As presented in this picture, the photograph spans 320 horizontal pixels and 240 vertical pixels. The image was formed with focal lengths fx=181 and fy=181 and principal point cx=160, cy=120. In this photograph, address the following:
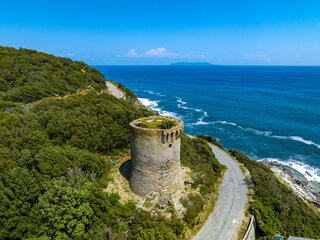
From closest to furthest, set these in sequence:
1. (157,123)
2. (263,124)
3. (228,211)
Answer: (157,123) < (228,211) < (263,124)

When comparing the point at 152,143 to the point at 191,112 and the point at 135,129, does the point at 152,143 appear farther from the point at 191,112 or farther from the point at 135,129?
the point at 191,112

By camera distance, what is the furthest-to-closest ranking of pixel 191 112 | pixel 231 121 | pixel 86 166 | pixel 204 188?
pixel 191 112, pixel 231 121, pixel 204 188, pixel 86 166

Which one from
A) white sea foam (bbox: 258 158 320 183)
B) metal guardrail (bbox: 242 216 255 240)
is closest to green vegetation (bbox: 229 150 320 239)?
metal guardrail (bbox: 242 216 255 240)

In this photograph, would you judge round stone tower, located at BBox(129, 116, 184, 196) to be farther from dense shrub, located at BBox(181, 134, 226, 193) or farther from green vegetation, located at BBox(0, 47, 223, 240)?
dense shrub, located at BBox(181, 134, 226, 193)

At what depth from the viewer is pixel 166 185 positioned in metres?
22.1

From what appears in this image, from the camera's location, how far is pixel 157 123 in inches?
882

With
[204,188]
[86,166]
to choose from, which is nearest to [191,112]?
[204,188]

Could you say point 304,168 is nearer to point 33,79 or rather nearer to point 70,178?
point 70,178

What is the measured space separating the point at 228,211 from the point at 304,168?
32.0 meters

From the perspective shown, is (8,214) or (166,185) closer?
(8,214)

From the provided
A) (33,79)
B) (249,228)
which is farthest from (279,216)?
(33,79)

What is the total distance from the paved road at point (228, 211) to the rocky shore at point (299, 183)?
40.6 ft

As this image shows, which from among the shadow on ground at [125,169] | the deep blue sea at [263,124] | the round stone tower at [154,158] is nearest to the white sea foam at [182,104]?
the deep blue sea at [263,124]

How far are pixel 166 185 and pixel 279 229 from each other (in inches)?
564
